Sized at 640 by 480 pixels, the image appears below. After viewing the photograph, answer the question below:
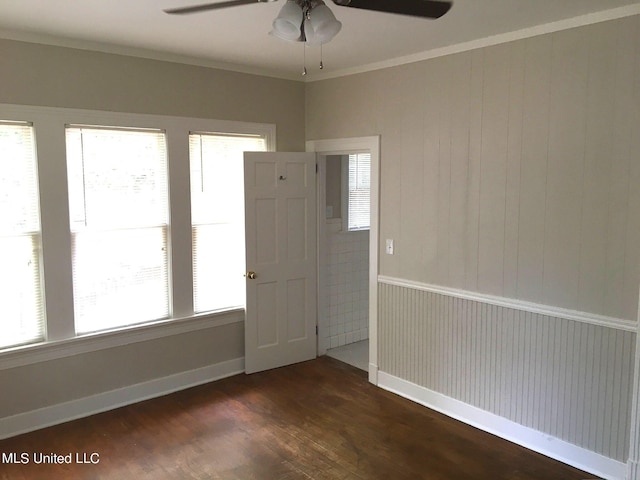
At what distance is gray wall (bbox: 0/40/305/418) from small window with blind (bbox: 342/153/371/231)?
68 centimetres

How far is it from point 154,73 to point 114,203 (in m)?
1.03

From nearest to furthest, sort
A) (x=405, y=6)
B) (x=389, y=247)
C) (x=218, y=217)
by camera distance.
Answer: (x=405, y=6), (x=389, y=247), (x=218, y=217)

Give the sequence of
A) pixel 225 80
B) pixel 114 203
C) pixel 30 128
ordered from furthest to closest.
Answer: pixel 225 80
pixel 114 203
pixel 30 128

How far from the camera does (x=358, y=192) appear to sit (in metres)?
5.29

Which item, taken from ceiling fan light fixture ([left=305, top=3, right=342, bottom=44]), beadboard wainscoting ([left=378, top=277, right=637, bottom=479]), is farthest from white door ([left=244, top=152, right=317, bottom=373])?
ceiling fan light fixture ([left=305, top=3, right=342, bottom=44])

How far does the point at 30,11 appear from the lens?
287 cm

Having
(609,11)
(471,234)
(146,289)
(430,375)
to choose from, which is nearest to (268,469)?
(430,375)

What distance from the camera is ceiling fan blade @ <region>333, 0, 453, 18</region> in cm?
204

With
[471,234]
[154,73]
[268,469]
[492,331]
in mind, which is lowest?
[268,469]

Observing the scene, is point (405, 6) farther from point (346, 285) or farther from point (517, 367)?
point (346, 285)

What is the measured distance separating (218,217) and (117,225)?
850mm

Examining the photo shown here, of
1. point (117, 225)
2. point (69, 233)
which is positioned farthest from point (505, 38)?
point (69, 233)

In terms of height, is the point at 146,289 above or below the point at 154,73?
below

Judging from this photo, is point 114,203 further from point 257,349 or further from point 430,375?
point 430,375
